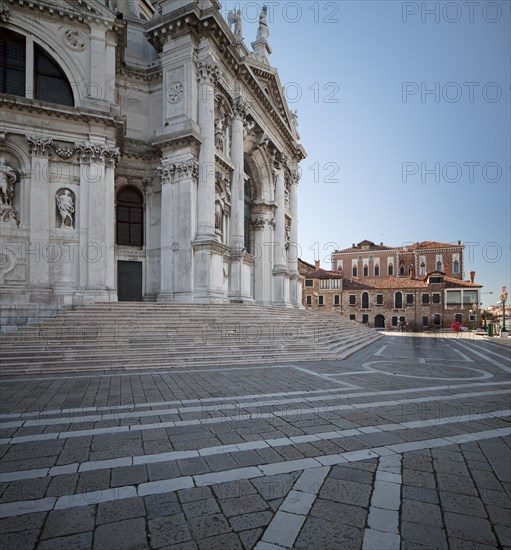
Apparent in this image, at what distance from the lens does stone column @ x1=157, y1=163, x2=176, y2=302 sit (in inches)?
702

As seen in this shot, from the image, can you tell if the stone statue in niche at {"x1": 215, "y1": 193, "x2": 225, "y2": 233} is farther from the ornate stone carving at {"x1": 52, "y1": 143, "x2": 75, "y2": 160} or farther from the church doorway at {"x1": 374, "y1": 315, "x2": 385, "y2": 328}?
the church doorway at {"x1": 374, "y1": 315, "x2": 385, "y2": 328}

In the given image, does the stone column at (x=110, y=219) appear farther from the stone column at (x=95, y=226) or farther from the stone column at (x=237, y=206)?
the stone column at (x=237, y=206)

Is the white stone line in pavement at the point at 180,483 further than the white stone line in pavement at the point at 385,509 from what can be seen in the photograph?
Yes

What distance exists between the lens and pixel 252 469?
3732 millimetres

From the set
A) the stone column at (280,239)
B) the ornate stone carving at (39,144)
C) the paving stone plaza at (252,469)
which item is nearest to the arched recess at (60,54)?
the ornate stone carving at (39,144)

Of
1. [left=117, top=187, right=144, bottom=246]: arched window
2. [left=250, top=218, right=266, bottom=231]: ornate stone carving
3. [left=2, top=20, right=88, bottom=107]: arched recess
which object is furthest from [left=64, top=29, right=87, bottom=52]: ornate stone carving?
[left=250, top=218, right=266, bottom=231]: ornate stone carving

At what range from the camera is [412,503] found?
313 cm

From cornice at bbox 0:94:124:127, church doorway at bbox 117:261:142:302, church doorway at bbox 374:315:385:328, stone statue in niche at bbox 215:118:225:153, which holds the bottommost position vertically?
church doorway at bbox 374:315:385:328

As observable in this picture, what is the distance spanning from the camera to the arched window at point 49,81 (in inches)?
631

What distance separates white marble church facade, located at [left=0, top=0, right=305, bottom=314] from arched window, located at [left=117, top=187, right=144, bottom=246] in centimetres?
6

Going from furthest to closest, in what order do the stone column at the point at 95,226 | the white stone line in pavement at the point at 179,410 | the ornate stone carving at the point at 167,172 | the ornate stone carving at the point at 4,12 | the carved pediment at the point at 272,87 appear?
the carved pediment at the point at 272,87
the ornate stone carving at the point at 167,172
the stone column at the point at 95,226
the ornate stone carving at the point at 4,12
the white stone line in pavement at the point at 179,410

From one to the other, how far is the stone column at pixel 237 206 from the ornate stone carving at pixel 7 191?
405 inches

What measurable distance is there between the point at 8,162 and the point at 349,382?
15.7 metres

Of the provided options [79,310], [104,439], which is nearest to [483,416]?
[104,439]
